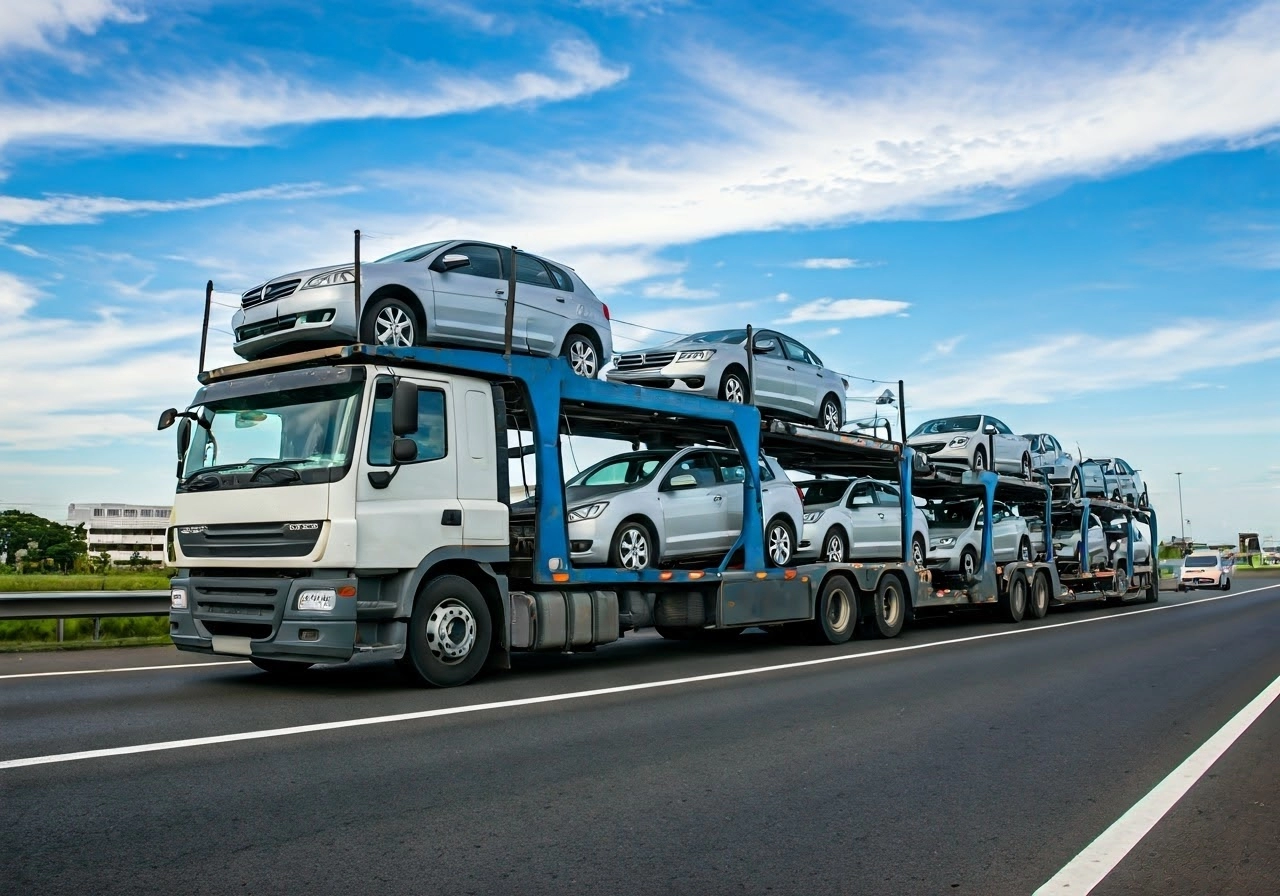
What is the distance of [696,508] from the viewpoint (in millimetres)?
12500

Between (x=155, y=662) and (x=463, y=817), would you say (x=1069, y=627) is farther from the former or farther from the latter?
(x=463, y=817)

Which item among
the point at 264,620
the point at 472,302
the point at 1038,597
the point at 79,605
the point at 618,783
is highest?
the point at 472,302

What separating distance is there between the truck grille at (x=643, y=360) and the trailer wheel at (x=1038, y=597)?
1138 cm

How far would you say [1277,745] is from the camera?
7.53 metres

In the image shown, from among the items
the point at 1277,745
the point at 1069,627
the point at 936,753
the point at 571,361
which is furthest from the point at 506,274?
the point at 1069,627

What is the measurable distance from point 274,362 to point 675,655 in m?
6.11

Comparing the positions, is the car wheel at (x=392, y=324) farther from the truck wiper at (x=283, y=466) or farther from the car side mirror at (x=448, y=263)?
the truck wiper at (x=283, y=466)

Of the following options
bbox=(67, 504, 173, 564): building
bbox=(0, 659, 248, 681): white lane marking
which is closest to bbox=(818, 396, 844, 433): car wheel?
bbox=(0, 659, 248, 681): white lane marking

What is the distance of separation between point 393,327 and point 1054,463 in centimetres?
1746

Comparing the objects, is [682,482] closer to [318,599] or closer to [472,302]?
[472,302]

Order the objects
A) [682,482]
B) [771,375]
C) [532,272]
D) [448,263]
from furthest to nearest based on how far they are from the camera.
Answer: [771,375], [682,482], [532,272], [448,263]

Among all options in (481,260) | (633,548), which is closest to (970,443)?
(633,548)

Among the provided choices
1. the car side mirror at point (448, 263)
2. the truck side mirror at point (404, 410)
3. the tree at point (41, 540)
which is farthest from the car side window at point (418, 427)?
the tree at point (41, 540)

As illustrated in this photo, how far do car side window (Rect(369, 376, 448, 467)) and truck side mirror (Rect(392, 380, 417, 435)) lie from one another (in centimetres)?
15
